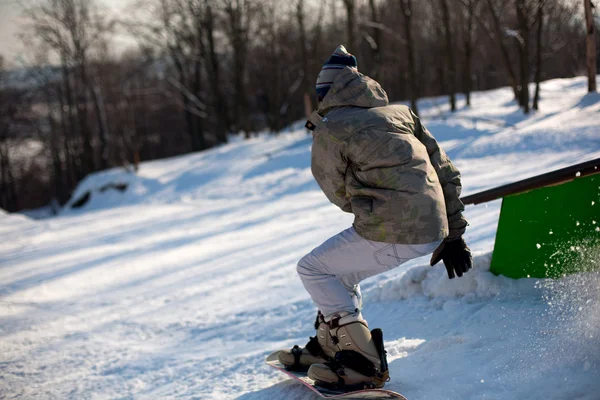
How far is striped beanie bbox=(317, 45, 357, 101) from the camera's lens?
275cm

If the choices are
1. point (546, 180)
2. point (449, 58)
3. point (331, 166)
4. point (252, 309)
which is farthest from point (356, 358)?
point (449, 58)

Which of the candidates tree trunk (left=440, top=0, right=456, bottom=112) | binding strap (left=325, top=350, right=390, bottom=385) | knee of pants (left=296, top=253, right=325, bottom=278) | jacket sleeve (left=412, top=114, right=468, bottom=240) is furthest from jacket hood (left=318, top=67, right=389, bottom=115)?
tree trunk (left=440, top=0, right=456, bottom=112)

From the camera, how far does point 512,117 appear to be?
689 inches

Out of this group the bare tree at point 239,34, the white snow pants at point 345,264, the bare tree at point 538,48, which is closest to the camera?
the white snow pants at point 345,264

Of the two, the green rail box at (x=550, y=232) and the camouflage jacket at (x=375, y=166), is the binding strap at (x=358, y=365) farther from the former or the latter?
the green rail box at (x=550, y=232)

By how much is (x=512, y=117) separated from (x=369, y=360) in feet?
54.4

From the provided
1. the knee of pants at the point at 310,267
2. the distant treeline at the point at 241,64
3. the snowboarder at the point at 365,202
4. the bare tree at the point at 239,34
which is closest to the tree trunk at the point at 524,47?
the distant treeline at the point at 241,64

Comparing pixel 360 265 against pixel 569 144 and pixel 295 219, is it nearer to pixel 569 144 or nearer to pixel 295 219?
pixel 295 219

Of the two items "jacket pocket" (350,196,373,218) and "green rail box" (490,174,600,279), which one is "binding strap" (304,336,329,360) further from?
"green rail box" (490,174,600,279)

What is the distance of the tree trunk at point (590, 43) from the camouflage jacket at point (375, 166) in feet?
30.1

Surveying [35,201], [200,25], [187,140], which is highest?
[200,25]

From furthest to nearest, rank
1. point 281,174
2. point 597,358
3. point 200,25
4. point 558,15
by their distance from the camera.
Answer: point 200,25 < point 281,174 < point 558,15 < point 597,358

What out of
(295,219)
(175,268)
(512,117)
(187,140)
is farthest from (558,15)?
(187,140)

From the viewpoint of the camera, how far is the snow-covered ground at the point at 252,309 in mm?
2994
